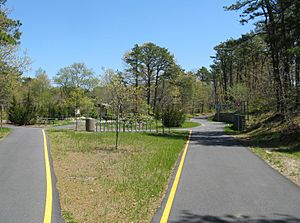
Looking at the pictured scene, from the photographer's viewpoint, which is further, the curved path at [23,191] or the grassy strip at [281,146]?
the grassy strip at [281,146]

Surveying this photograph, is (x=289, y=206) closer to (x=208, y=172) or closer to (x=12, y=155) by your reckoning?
(x=208, y=172)

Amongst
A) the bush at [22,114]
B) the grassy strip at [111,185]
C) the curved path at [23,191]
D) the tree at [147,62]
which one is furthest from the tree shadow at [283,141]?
the tree at [147,62]

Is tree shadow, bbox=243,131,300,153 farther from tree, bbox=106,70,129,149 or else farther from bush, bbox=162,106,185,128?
bush, bbox=162,106,185,128

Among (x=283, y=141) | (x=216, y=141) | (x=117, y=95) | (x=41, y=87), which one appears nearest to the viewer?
(x=117, y=95)

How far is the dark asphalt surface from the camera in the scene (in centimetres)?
608

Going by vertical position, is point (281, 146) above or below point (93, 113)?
below

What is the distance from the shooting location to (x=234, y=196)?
7602 mm

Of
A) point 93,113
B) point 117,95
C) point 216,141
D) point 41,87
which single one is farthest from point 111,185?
point 41,87

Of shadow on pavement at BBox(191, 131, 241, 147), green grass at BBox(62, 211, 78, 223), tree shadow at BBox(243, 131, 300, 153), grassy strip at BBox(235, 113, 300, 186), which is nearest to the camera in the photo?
green grass at BBox(62, 211, 78, 223)

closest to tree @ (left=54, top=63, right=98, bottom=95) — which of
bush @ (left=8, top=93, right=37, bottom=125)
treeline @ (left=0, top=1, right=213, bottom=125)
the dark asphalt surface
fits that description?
treeline @ (left=0, top=1, right=213, bottom=125)

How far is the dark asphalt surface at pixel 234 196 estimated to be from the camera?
6082 millimetres

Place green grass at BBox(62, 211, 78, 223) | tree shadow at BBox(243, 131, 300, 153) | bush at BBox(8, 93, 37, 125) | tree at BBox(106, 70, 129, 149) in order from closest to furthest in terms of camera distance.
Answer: green grass at BBox(62, 211, 78, 223) → tree at BBox(106, 70, 129, 149) → tree shadow at BBox(243, 131, 300, 153) → bush at BBox(8, 93, 37, 125)

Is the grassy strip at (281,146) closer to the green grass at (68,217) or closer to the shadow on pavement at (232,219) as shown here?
the shadow on pavement at (232,219)

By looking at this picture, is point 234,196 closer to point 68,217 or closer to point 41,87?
point 68,217
